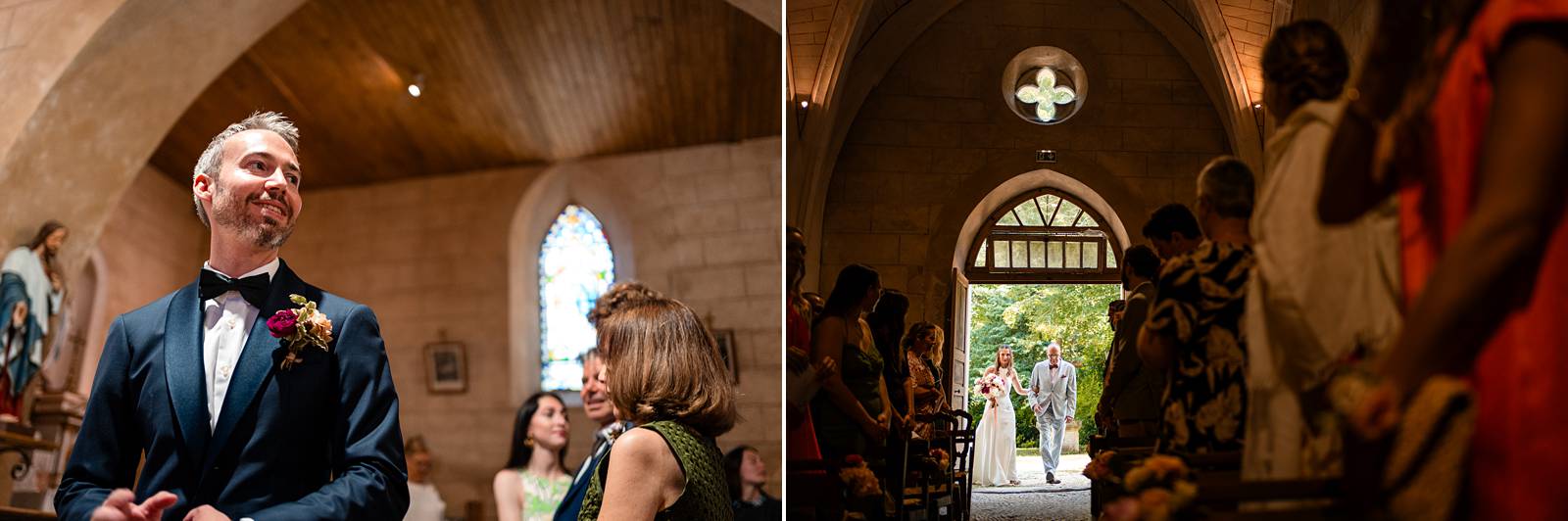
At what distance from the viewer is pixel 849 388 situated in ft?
8.64

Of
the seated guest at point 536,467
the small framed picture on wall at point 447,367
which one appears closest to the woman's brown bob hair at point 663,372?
the seated guest at point 536,467

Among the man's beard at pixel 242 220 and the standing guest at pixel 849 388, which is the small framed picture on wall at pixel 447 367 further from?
the man's beard at pixel 242 220

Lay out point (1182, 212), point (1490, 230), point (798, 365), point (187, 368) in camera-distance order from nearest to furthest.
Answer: point (1490, 230)
point (1182, 212)
point (187, 368)
point (798, 365)

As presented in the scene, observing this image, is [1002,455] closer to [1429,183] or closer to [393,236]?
[1429,183]

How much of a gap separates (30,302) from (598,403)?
1945 millimetres

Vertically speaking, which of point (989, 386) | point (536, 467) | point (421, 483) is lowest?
point (421, 483)

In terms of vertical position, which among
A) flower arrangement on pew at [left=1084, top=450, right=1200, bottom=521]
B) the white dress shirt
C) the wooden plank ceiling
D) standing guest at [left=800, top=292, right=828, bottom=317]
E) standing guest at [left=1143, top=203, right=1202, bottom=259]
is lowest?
flower arrangement on pew at [left=1084, top=450, right=1200, bottom=521]

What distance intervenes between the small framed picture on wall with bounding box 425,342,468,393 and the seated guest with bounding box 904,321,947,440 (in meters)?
3.68

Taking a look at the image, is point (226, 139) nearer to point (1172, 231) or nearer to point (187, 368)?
point (187, 368)

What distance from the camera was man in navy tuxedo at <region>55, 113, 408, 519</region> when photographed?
1868mm

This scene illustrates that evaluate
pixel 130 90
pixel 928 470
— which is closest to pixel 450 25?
pixel 130 90

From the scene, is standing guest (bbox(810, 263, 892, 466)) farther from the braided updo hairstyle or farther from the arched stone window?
the braided updo hairstyle

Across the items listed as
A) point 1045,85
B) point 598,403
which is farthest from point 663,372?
point 598,403

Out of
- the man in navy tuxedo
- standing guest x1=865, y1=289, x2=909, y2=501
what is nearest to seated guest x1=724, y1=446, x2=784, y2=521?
standing guest x1=865, y1=289, x2=909, y2=501
